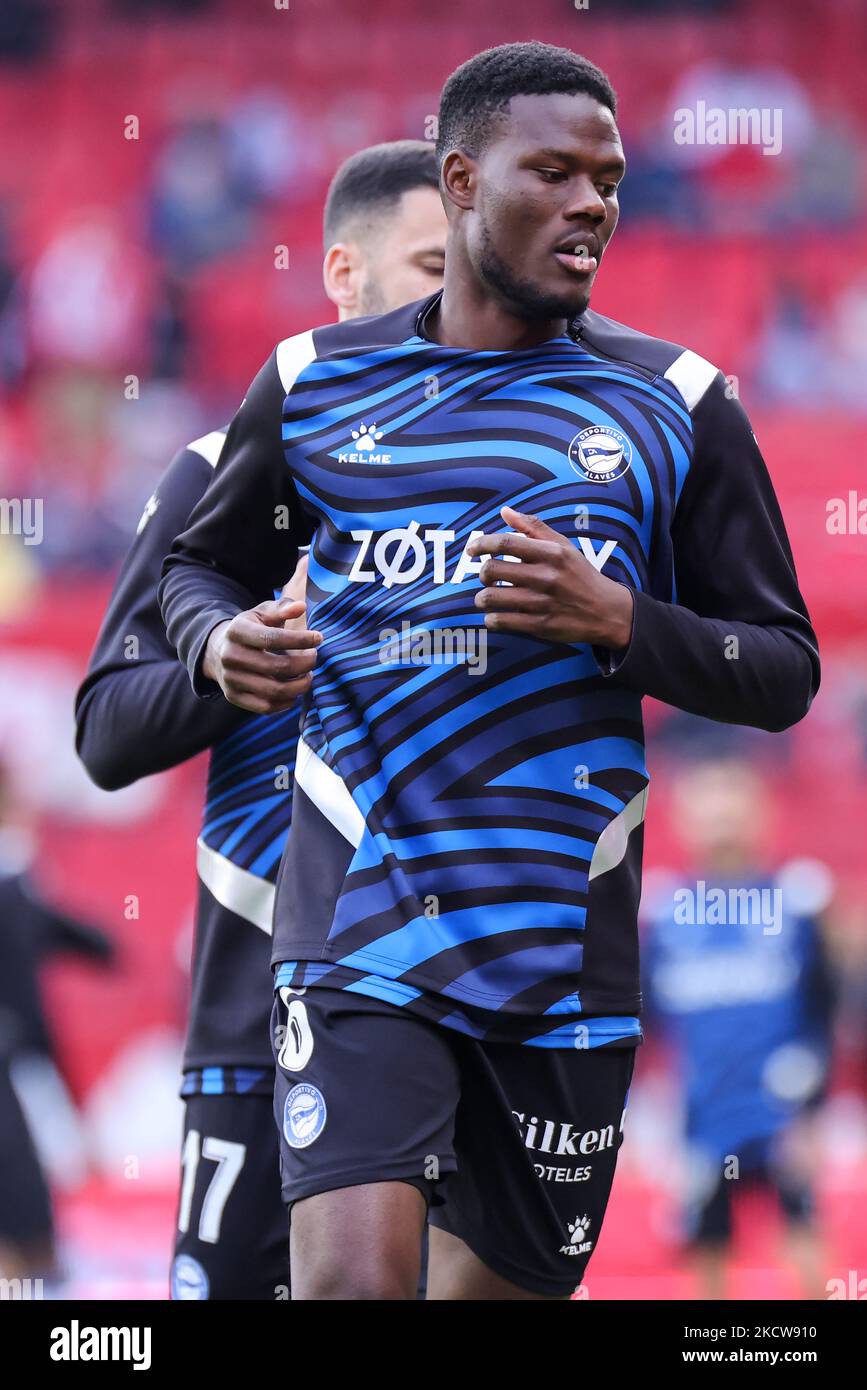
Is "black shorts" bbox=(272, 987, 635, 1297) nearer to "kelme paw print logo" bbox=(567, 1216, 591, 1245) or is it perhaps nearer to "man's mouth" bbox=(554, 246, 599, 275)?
"kelme paw print logo" bbox=(567, 1216, 591, 1245)

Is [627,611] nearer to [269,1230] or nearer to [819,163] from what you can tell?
[269,1230]

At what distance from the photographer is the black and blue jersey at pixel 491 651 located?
8.09 ft

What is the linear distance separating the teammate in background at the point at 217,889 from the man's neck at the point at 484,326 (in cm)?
45

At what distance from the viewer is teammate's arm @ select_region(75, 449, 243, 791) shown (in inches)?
123

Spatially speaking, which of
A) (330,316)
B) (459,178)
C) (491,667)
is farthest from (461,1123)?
(330,316)

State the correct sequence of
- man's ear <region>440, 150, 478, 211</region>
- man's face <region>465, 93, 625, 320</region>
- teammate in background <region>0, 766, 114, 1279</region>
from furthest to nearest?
teammate in background <region>0, 766, 114, 1279</region>, man's ear <region>440, 150, 478, 211</region>, man's face <region>465, 93, 625, 320</region>

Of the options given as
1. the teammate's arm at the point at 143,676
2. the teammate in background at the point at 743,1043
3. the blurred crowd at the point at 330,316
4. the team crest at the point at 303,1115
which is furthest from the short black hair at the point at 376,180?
the teammate in background at the point at 743,1043

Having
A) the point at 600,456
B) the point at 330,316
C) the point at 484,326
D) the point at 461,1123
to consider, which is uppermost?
the point at 330,316

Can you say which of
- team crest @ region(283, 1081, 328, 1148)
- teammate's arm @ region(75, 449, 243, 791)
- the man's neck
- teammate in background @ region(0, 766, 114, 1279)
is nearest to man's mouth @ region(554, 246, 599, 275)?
Result: the man's neck

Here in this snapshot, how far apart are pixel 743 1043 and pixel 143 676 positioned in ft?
13.0

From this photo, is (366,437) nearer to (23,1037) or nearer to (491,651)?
(491,651)

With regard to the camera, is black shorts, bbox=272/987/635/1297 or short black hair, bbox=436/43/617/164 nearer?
black shorts, bbox=272/987/635/1297

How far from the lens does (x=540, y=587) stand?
2.37m

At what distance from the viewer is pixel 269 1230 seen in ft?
10.0
